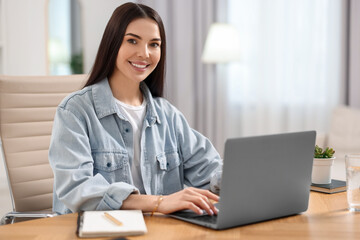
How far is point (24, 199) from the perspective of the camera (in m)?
1.81

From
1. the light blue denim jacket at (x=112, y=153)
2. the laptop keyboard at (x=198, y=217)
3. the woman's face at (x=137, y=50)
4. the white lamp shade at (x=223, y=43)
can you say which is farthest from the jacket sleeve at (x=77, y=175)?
the white lamp shade at (x=223, y=43)

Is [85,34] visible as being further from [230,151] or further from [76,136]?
[230,151]

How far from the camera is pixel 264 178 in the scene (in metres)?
1.09

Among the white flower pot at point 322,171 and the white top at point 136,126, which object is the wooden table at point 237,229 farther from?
the white top at point 136,126

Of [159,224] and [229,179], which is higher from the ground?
[229,179]

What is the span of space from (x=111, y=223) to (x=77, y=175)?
0.25m

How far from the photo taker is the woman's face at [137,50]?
156 cm

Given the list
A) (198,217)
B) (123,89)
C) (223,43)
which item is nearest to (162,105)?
(123,89)

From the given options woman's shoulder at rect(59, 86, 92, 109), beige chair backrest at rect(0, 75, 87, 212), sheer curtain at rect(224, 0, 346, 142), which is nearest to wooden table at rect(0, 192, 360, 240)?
woman's shoulder at rect(59, 86, 92, 109)

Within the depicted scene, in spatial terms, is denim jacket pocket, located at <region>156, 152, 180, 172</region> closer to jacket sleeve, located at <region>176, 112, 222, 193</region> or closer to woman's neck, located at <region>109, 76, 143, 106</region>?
jacket sleeve, located at <region>176, 112, 222, 193</region>

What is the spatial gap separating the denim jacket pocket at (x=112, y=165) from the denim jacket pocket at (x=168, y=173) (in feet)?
0.41

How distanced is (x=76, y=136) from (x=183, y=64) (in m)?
2.92

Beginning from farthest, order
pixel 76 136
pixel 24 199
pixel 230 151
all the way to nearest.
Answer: pixel 24 199 < pixel 76 136 < pixel 230 151

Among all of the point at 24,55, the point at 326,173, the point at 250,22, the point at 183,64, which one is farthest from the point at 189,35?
the point at 326,173
